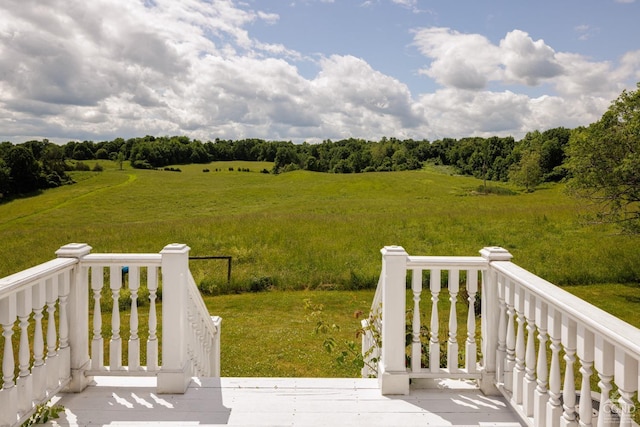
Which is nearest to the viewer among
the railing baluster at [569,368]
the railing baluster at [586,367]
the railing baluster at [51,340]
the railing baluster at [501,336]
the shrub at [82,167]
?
the railing baluster at [586,367]

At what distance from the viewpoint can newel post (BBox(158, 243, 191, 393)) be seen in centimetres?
329

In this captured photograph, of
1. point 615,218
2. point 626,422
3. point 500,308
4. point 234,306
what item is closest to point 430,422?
point 500,308

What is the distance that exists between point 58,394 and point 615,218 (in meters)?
14.6

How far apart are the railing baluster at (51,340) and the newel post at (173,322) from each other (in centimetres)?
74

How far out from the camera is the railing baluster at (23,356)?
2695 millimetres

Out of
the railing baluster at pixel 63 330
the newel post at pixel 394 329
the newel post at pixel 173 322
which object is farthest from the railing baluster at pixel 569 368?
the railing baluster at pixel 63 330

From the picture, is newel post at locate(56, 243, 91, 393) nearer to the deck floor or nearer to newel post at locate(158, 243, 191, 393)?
the deck floor

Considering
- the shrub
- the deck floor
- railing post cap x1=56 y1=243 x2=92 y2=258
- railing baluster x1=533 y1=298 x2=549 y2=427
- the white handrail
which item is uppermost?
the shrub

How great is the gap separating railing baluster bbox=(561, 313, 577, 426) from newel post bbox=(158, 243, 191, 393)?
2.61 m

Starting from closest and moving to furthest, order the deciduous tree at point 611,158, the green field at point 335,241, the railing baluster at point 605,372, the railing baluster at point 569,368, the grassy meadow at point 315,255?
the railing baluster at point 605,372 → the railing baluster at point 569,368 → the grassy meadow at point 315,255 → the deciduous tree at point 611,158 → the green field at point 335,241

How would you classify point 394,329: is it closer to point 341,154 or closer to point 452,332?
point 452,332

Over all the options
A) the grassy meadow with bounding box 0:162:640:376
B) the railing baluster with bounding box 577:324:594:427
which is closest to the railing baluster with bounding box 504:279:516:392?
the railing baluster with bounding box 577:324:594:427

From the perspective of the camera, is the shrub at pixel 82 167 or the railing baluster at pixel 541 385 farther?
the shrub at pixel 82 167

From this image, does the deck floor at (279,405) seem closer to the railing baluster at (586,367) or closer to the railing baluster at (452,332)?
the railing baluster at (452,332)
